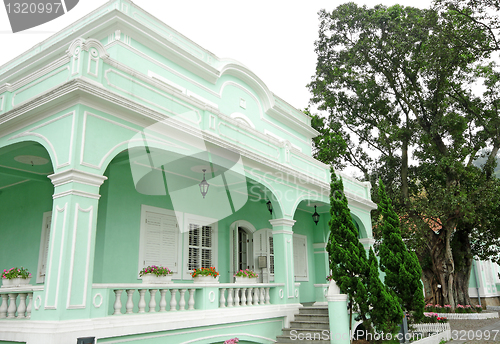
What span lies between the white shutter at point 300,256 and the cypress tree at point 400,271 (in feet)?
13.0

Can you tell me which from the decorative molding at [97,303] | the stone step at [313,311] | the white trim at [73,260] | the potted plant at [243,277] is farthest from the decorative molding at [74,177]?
the stone step at [313,311]

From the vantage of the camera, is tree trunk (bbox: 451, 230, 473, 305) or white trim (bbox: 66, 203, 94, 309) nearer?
white trim (bbox: 66, 203, 94, 309)

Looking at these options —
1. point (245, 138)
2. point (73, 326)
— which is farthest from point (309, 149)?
point (73, 326)

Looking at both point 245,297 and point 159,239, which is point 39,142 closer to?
point 159,239

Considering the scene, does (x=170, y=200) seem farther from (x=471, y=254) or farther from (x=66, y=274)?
(x=471, y=254)

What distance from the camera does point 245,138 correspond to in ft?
32.3

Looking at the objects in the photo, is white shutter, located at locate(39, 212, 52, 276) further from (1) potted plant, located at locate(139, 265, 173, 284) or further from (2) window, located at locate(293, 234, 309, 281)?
(2) window, located at locate(293, 234, 309, 281)

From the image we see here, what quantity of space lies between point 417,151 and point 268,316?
43.8 feet

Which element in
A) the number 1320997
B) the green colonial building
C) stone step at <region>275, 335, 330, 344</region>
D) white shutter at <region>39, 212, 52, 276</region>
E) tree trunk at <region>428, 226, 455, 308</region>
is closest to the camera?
the green colonial building

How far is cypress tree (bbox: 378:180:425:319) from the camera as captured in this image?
9.94 m

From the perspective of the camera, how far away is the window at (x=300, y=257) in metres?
13.8

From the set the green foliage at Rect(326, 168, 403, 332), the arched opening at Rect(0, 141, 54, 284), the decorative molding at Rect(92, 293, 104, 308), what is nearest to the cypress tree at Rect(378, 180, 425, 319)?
the green foliage at Rect(326, 168, 403, 332)

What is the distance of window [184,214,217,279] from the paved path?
23.5 feet

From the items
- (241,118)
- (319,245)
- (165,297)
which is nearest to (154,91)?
(165,297)
